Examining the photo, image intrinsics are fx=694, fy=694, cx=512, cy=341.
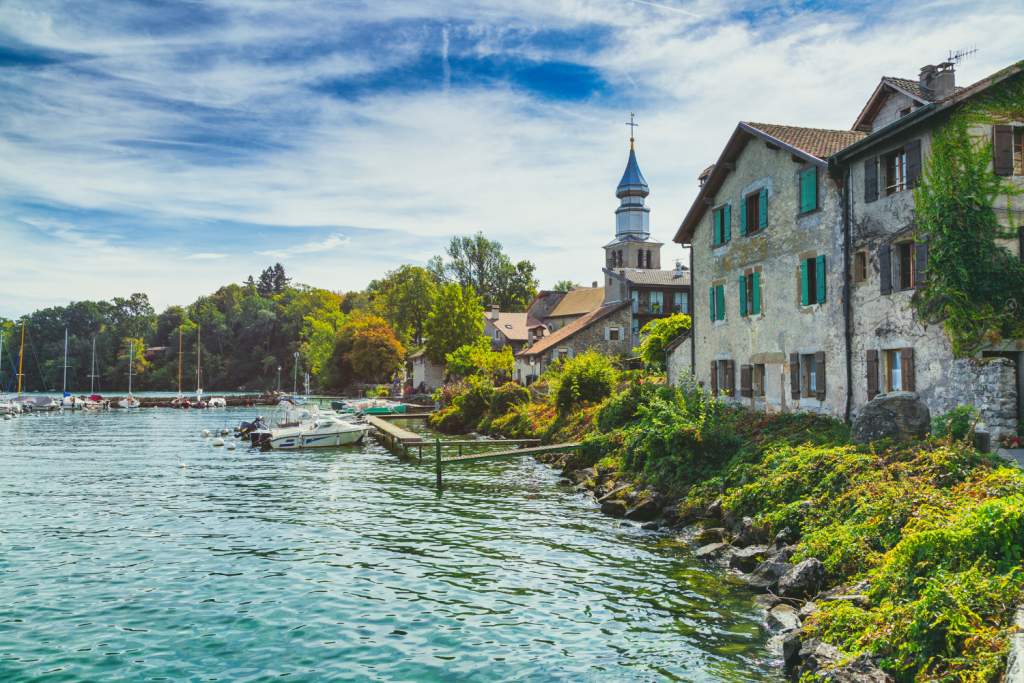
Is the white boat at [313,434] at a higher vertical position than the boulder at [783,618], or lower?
higher

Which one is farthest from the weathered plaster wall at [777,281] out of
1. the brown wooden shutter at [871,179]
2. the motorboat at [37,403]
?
the motorboat at [37,403]

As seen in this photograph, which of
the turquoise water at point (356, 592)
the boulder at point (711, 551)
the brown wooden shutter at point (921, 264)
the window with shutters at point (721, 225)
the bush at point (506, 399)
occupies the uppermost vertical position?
the window with shutters at point (721, 225)

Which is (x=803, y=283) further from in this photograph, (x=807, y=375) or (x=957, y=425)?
(x=957, y=425)

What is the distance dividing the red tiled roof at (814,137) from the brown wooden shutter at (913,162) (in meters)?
3.42

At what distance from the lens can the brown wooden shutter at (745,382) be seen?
2662 centimetres

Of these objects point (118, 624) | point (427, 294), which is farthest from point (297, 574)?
point (427, 294)

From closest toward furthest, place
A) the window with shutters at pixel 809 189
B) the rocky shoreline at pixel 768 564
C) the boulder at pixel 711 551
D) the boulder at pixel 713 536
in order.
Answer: the rocky shoreline at pixel 768 564
the boulder at pixel 711 551
the boulder at pixel 713 536
the window with shutters at pixel 809 189

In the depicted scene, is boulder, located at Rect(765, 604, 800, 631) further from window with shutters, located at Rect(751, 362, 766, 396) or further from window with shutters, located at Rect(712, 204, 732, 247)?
window with shutters, located at Rect(712, 204, 732, 247)

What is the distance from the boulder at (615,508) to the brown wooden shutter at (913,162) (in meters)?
11.7

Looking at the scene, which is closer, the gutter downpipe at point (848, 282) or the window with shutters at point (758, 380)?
the gutter downpipe at point (848, 282)

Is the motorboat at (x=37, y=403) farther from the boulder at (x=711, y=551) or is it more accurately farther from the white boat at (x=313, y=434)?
the boulder at (x=711, y=551)

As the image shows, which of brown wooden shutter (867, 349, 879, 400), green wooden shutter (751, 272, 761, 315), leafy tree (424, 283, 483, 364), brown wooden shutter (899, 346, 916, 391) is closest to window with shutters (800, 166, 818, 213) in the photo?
green wooden shutter (751, 272, 761, 315)

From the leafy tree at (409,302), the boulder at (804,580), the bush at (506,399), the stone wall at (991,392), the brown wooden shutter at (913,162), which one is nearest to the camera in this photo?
the boulder at (804,580)

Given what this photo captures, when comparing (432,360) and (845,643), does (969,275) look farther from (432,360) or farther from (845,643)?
(432,360)
